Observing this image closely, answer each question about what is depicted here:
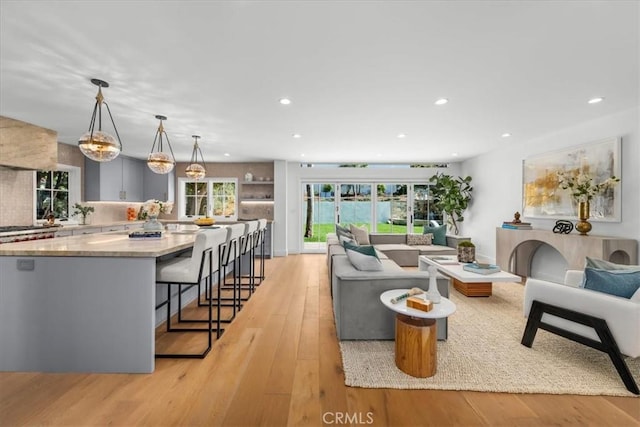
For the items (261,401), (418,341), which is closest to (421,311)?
(418,341)

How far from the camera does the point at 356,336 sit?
2.60 meters

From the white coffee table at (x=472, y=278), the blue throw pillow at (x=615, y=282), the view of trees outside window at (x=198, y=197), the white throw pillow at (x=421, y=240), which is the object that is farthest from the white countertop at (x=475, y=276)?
the view of trees outside window at (x=198, y=197)

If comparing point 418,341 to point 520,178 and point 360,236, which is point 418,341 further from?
point 520,178

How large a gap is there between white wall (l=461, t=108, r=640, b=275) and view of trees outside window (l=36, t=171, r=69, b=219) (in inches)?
339

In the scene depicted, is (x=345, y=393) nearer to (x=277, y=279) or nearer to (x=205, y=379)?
(x=205, y=379)

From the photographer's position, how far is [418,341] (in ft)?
6.72

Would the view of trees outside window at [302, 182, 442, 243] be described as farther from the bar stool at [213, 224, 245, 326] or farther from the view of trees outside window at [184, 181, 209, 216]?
the bar stool at [213, 224, 245, 326]

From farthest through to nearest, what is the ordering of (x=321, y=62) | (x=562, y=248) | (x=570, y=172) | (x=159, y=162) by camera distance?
(x=570, y=172)
(x=562, y=248)
(x=159, y=162)
(x=321, y=62)

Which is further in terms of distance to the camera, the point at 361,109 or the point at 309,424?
the point at 361,109

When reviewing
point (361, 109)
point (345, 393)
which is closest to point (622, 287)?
point (345, 393)

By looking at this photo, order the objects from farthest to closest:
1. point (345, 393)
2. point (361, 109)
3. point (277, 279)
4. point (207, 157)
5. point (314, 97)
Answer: point (207, 157)
point (277, 279)
point (361, 109)
point (314, 97)
point (345, 393)

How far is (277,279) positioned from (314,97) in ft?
10.1

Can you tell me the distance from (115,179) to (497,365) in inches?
294

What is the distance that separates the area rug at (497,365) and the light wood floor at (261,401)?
0.25ft
